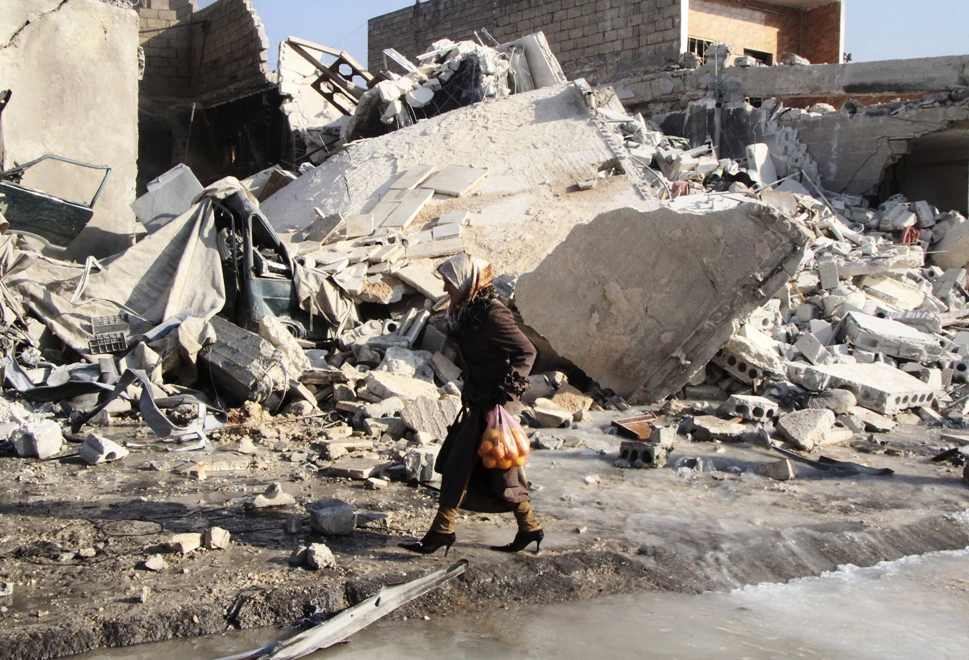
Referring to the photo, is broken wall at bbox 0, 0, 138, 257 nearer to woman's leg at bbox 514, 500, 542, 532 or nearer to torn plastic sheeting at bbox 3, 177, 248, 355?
torn plastic sheeting at bbox 3, 177, 248, 355

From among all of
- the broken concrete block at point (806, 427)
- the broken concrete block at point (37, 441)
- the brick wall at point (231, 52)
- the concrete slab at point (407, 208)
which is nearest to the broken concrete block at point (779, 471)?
the broken concrete block at point (806, 427)

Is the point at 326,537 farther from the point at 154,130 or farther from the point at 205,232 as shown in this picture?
the point at 154,130

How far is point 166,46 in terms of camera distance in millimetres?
17812

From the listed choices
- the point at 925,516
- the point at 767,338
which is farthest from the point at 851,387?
the point at 925,516

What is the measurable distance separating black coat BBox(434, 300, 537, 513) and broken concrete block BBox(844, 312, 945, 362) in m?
5.42

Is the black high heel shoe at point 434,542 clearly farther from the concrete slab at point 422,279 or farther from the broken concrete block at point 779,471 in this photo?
the concrete slab at point 422,279

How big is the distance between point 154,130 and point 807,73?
12518mm

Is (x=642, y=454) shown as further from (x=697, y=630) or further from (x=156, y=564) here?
(x=156, y=564)

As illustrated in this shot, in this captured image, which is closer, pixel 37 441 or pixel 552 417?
pixel 37 441

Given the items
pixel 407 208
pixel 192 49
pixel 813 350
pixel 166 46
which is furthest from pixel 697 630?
pixel 166 46

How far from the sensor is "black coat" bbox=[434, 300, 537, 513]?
365 cm

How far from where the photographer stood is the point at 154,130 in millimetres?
17094

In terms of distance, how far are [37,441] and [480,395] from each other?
2926mm

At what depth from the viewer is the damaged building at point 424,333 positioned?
392cm
